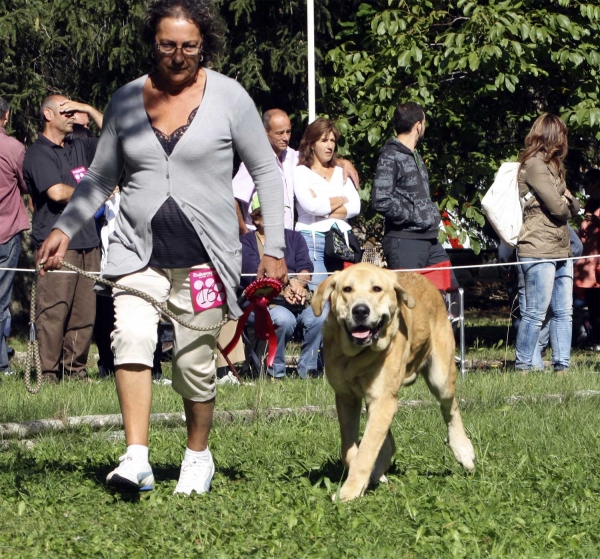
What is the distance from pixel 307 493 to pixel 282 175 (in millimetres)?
4606

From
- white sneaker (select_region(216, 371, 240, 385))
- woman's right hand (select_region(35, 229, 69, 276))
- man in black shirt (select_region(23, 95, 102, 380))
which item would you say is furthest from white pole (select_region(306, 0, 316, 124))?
woman's right hand (select_region(35, 229, 69, 276))

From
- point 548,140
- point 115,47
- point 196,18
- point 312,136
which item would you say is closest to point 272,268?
point 196,18

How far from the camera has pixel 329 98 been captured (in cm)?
1221

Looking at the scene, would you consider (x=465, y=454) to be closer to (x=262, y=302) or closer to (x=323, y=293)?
(x=323, y=293)

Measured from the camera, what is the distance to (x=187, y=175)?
15.3 ft

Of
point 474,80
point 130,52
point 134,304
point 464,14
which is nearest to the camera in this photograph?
point 134,304

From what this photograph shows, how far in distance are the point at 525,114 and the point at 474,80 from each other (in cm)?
89

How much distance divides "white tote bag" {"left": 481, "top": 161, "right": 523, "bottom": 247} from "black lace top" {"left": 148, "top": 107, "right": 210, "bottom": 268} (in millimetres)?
4989

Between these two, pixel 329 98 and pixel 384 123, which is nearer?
pixel 384 123

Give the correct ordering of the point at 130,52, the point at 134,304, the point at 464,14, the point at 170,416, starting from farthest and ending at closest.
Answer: the point at 130,52 → the point at 464,14 → the point at 170,416 → the point at 134,304

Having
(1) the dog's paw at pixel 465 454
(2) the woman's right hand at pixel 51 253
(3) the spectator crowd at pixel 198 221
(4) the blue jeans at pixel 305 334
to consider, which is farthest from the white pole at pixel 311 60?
(2) the woman's right hand at pixel 51 253

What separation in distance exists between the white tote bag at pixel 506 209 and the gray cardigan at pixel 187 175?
15.4ft

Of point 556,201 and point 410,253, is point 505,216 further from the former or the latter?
point 410,253

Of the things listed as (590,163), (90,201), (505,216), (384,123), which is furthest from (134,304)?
(590,163)
